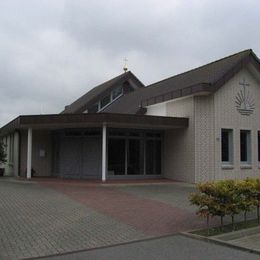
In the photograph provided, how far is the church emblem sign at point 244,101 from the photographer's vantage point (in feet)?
74.3

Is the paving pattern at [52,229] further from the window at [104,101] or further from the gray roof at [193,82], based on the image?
the window at [104,101]

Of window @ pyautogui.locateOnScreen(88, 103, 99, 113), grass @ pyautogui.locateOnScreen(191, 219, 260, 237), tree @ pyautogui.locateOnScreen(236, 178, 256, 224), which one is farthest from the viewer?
window @ pyautogui.locateOnScreen(88, 103, 99, 113)

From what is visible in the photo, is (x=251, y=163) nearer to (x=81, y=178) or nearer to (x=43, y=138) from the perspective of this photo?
(x=81, y=178)

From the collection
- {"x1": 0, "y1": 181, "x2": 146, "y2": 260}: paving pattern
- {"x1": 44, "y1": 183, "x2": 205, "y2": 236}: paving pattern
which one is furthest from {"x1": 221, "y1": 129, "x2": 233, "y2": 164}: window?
{"x1": 0, "y1": 181, "x2": 146, "y2": 260}: paving pattern

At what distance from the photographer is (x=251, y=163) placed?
23.0 m

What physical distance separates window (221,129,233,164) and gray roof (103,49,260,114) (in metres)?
2.87

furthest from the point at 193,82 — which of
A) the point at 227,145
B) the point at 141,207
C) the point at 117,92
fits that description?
the point at 141,207

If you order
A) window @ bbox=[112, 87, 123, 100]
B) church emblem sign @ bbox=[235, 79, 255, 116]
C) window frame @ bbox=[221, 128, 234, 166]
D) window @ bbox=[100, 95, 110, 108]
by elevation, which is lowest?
window frame @ bbox=[221, 128, 234, 166]

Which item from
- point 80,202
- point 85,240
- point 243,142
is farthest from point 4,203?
point 243,142

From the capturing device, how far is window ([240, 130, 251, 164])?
23.1m

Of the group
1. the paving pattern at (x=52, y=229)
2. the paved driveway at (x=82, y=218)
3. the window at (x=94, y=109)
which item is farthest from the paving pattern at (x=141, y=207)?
the window at (x=94, y=109)

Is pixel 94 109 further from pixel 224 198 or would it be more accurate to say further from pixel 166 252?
pixel 166 252

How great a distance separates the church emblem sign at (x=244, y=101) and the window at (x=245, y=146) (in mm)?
1125

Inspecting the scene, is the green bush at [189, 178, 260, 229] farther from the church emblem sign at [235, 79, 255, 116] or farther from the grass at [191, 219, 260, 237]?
the church emblem sign at [235, 79, 255, 116]
